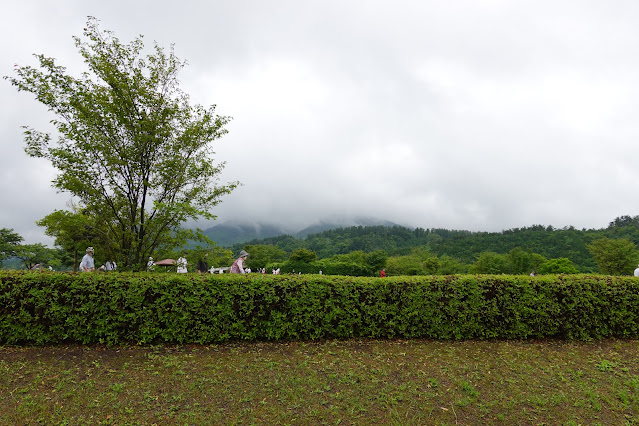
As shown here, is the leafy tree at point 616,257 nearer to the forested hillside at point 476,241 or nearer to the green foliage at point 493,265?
the forested hillside at point 476,241

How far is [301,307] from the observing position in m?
6.23

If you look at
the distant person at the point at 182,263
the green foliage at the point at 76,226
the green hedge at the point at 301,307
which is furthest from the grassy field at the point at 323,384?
the green foliage at the point at 76,226

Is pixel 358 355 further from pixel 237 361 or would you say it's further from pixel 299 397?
pixel 237 361

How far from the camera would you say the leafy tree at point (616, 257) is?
4259cm

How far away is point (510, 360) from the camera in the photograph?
219 inches

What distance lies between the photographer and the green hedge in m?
5.82

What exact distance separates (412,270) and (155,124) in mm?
51434

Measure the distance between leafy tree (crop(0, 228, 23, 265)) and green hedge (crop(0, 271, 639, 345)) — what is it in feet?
166

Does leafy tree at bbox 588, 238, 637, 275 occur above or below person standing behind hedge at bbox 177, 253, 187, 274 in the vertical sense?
below

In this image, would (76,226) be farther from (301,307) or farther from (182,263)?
(301,307)

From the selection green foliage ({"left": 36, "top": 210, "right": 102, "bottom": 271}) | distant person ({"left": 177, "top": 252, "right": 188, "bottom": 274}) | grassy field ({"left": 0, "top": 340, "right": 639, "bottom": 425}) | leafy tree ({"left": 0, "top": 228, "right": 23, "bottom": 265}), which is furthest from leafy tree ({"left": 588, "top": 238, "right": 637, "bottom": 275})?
leafy tree ({"left": 0, "top": 228, "right": 23, "bottom": 265})

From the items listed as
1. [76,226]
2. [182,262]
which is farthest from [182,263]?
[76,226]

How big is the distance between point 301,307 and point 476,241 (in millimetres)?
99770

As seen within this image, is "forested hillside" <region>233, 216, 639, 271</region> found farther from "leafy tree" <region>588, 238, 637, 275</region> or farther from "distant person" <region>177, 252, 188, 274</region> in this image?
"distant person" <region>177, 252, 188, 274</region>
